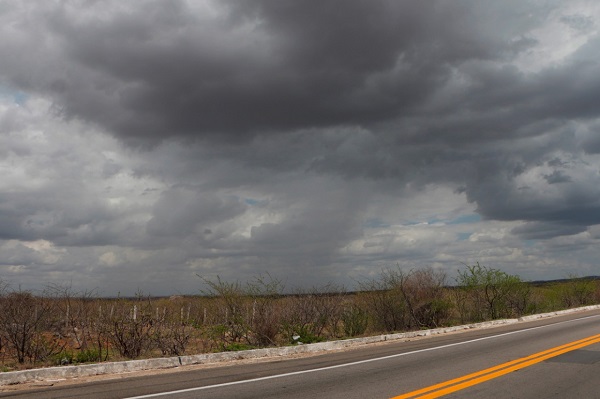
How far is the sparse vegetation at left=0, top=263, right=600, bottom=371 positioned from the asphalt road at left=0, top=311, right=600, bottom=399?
373 centimetres

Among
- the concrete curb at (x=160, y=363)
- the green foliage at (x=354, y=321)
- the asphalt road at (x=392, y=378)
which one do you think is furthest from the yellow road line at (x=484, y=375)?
the green foliage at (x=354, y=321)

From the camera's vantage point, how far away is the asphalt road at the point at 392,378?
923cm

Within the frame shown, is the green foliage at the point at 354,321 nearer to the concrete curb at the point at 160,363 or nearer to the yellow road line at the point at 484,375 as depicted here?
the concrete curb at the point at 160,363

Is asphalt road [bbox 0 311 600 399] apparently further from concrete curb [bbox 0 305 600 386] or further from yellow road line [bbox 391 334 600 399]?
concrete curb [bbox 0 305 600 386]

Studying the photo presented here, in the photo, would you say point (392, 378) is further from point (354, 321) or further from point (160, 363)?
point (354, 321)

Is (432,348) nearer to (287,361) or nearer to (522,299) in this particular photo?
(287,361)

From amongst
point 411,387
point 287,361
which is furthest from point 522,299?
point 411,387

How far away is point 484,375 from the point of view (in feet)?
35.1

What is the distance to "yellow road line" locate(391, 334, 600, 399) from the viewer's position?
8947 millimetres

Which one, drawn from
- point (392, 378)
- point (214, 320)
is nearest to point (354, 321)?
point (214, 320)

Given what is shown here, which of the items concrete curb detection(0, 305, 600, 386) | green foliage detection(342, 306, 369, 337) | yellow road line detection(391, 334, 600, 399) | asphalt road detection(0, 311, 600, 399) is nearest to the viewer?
yellow road line detection(391, 334, 600, 399)

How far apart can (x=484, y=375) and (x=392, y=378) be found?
1.83 m

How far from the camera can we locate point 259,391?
9594 millimetres

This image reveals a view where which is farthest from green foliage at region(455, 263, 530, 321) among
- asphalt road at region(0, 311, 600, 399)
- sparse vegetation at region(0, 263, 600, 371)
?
asphalt road at region(0, 311, 600, 399)
